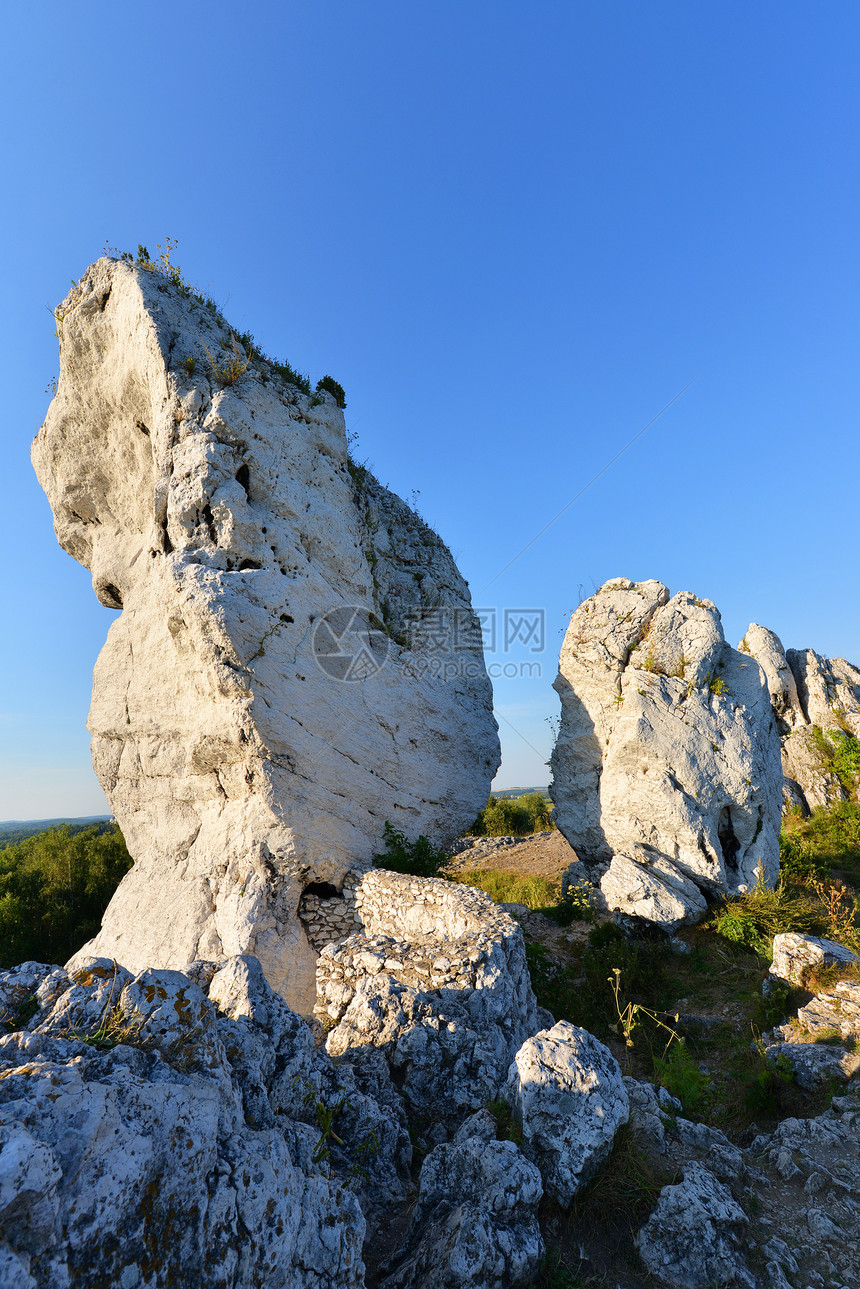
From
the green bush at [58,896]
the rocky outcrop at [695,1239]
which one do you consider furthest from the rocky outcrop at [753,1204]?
the green bush at [58,896]

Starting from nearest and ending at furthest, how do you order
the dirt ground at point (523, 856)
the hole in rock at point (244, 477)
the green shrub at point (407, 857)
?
the green shrub at point (407, 857) < the hole in rock at point (244, 477) < the dirt ground at point (523, 856)

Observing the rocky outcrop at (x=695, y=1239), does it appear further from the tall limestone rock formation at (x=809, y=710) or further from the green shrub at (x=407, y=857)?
the tall limestone rock formation at (x=809, y=710)

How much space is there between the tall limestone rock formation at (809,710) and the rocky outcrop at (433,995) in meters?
19.2

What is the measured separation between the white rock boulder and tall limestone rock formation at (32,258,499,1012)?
566cm

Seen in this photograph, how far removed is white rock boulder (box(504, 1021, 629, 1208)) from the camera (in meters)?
4.14

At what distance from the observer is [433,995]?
21.5 feet

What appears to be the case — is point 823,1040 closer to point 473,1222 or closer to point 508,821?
point 473,1222

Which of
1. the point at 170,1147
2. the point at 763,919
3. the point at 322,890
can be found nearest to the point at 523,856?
the point at 763,919

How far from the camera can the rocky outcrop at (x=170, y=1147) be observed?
7.53ft

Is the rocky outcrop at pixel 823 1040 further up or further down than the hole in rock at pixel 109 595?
further down

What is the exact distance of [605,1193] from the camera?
411cm

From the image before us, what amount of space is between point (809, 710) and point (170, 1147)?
28085 millimetres

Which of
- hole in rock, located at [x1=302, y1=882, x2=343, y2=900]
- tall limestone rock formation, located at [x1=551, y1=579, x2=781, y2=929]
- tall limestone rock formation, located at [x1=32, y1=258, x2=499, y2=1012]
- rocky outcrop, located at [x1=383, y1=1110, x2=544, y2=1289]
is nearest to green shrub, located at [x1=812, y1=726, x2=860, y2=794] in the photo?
tall limestone rock formation, located at [x1=551, y1=579, x2=781, y2=929]

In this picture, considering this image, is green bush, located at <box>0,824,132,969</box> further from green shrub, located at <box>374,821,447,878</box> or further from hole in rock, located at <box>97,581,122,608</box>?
green shrub, located at <box>374,821,447,878</box>
